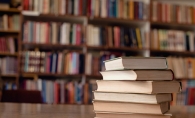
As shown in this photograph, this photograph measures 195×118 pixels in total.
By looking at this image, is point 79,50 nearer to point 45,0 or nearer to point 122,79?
point 45,0

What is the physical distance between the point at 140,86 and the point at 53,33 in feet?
8.86

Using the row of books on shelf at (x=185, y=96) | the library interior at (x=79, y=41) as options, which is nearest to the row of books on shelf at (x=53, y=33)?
the library interior at (x=79, y=41)

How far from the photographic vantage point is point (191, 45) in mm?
3619

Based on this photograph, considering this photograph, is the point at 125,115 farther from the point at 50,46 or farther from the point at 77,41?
the point at 50,46

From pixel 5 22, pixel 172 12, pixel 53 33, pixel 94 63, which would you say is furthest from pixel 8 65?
pixel 172 12

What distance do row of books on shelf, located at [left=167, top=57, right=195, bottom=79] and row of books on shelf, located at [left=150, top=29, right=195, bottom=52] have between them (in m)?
0.13

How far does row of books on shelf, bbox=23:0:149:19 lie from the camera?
131 inches

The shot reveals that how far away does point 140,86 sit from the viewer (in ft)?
2.33

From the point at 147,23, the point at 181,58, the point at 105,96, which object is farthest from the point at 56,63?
the point at 105,96

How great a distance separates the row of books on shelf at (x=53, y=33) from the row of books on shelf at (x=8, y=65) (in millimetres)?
287

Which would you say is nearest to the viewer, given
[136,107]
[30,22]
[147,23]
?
[136,107]

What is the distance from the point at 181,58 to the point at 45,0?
1725mm

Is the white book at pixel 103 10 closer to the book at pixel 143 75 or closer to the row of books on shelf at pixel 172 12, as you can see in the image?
the row of books on shelf at pixel 172 12

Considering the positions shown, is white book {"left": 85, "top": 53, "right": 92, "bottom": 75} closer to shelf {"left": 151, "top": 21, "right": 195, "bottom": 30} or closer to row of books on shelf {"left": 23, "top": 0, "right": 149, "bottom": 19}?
row of books on shelf {"left": 23, "top": 0, "right": 149, "bottom": 19}
